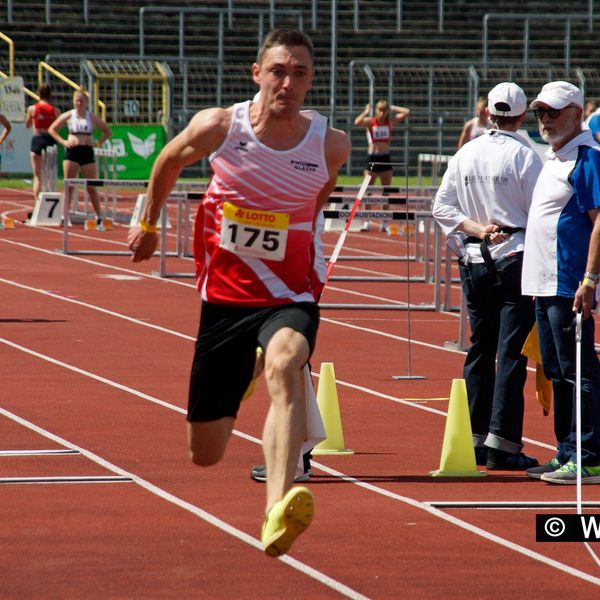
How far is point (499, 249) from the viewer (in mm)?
8875

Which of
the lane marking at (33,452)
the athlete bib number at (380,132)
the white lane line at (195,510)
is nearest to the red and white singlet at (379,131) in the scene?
the athlete bib number at (380,132)

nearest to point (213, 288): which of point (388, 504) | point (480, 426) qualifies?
point (388, 504)

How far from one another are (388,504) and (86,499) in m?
1.39

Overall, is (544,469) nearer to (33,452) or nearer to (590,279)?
(590,279)

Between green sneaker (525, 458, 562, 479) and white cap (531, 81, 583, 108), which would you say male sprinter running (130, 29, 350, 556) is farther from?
green sneaker (525, 458, 562, 479)

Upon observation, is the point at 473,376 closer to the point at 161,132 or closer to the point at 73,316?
the point at 73,316

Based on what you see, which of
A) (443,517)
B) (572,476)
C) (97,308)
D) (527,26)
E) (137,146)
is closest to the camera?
(443,517)

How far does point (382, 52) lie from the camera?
42.1 m

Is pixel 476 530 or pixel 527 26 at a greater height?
pixel 527 26

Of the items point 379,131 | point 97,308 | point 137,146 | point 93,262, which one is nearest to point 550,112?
point 97,308

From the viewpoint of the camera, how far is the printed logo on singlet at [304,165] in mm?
6559

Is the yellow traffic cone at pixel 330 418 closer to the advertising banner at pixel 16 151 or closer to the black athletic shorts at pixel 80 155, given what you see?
the black athletic shorts at pixel 80 155

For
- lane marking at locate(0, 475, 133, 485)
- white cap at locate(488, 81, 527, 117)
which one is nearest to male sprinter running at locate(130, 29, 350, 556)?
lane marking at locate(0, 475, 133, 485)

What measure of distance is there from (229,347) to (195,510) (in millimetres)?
1137
